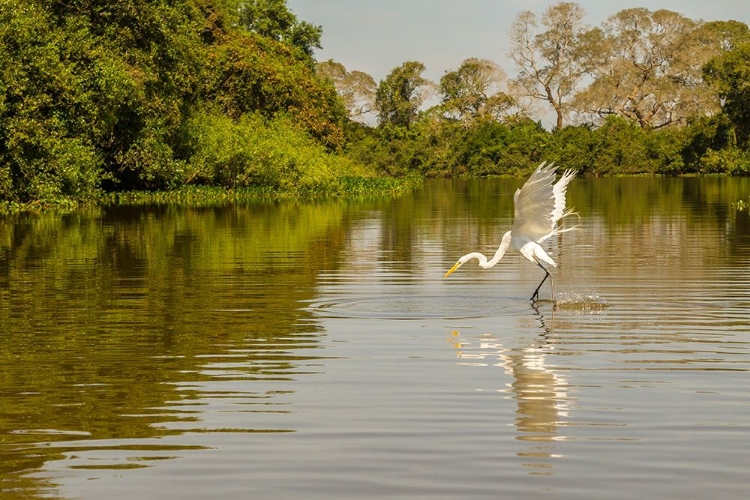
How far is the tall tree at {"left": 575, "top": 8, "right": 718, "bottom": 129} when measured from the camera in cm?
9181

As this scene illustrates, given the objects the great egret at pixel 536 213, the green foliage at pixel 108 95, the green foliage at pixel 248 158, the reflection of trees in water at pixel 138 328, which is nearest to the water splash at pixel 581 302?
the great egret at pixel 536 213

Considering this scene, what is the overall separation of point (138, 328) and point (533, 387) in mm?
4596

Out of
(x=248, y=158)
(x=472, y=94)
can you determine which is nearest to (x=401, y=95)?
(x=472, y=94)

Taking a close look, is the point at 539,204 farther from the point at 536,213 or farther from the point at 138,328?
the point at 138,328

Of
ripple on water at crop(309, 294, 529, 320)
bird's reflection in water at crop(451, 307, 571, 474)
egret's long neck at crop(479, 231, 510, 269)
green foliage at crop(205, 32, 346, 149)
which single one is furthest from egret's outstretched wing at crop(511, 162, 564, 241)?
green foliage at crop(205, 32, 346, 149)

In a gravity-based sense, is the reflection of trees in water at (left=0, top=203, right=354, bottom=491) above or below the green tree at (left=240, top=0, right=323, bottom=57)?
below

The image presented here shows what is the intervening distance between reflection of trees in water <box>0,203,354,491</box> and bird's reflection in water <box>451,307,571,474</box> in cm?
146

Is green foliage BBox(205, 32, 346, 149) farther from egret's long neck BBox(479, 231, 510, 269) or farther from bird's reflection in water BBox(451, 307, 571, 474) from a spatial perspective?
bird's reflection in water BBox(451, 307, 571, 474)

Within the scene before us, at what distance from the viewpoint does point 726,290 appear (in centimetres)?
1431

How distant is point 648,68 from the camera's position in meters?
92.8

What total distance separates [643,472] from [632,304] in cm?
722

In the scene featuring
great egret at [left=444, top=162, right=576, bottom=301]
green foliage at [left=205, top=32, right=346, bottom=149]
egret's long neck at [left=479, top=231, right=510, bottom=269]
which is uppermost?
green foliage at [left=205, top=32, right=346, bottom=149]

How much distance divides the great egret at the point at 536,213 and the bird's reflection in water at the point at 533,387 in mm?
1780

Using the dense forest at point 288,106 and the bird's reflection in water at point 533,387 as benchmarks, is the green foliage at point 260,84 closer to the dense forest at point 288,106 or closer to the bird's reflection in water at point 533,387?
the dense forest at point 288,106
